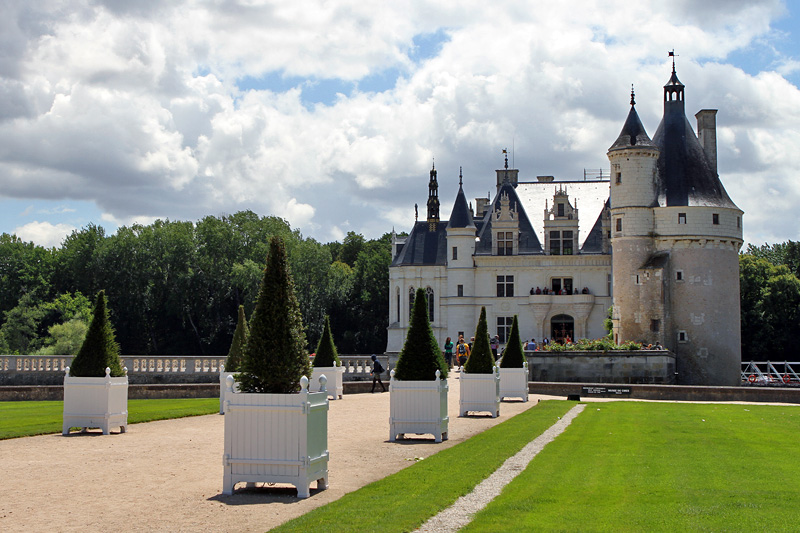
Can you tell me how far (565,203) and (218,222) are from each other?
3230 cm

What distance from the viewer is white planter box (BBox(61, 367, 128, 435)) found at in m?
16.9

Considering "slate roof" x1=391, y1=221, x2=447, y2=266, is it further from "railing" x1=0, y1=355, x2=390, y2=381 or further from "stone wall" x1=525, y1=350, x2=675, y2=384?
"railing" x1=0, y1=355, x2=390, y2=381

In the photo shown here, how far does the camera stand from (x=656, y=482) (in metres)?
10.5

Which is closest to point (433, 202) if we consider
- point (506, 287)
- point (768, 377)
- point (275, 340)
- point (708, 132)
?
point (506, 287)

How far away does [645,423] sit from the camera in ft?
63.3

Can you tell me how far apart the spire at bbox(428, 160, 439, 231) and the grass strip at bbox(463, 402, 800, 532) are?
4298 cm

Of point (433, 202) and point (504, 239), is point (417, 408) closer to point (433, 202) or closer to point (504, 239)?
point (504, 239)

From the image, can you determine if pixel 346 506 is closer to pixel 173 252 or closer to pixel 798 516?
pixel 798 516

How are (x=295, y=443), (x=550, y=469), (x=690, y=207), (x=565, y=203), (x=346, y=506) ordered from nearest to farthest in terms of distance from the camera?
(x=346, y=506) → (x=295, y=443) → (x=550, y=469) → (x=690, y=207) → (x=565, y=203)

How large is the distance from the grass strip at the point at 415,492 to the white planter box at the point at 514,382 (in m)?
11.6

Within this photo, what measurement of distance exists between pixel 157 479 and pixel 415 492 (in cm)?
340

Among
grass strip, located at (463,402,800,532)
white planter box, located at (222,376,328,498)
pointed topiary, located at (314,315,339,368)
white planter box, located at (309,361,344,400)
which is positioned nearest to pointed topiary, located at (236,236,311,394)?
white planter box, located at (222,376,328,498)

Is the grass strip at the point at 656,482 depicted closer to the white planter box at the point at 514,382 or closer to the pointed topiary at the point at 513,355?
the white planter box at the point at 514,382

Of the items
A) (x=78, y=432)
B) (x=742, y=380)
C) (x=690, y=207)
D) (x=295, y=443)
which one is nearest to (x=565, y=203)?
(x=690, y=207)
